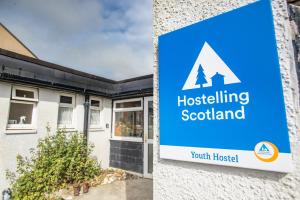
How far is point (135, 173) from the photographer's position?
7844 millimetres

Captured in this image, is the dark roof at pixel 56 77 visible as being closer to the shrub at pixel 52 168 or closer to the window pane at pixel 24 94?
the window pane at pixel 24 94

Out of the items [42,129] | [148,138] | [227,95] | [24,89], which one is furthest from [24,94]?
[227,95]

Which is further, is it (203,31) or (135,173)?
(135,173)

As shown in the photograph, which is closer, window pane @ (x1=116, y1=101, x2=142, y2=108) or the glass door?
the glass door

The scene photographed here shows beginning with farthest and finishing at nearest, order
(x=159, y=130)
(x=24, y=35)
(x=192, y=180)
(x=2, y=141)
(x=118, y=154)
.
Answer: (x=24, y=35), (x=118, y=154), (x=2, y=141), (x=159, y=130), (x=192, y=180)

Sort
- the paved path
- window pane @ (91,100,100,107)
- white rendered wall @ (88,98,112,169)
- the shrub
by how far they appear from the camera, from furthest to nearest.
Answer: window pane @ (91,100,100,107)
white rendered wall @ (88,98,112,169)
the paved path
the shrub

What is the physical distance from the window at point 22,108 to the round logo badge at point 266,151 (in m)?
7.00

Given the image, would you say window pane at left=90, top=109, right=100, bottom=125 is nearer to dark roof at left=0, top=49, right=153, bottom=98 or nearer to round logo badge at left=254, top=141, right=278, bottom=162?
dark roof at left=0, top=49, right=153, bottom=98

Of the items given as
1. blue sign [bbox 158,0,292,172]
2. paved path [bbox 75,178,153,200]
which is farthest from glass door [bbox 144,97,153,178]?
blue sign [bbox 158,0,292,172]

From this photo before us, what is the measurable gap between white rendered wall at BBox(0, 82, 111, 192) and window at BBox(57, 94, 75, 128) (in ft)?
0.60

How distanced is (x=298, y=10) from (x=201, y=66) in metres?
0.59

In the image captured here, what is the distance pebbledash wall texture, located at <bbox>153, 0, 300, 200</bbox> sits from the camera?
0.82m

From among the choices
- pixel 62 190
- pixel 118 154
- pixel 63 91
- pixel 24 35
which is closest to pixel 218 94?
pixel 62 190

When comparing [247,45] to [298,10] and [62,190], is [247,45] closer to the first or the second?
[298,10]
